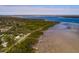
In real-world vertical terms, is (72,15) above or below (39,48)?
above

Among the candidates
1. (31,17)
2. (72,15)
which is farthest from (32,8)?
(72,15)

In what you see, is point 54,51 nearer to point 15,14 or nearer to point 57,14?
point 57,14
